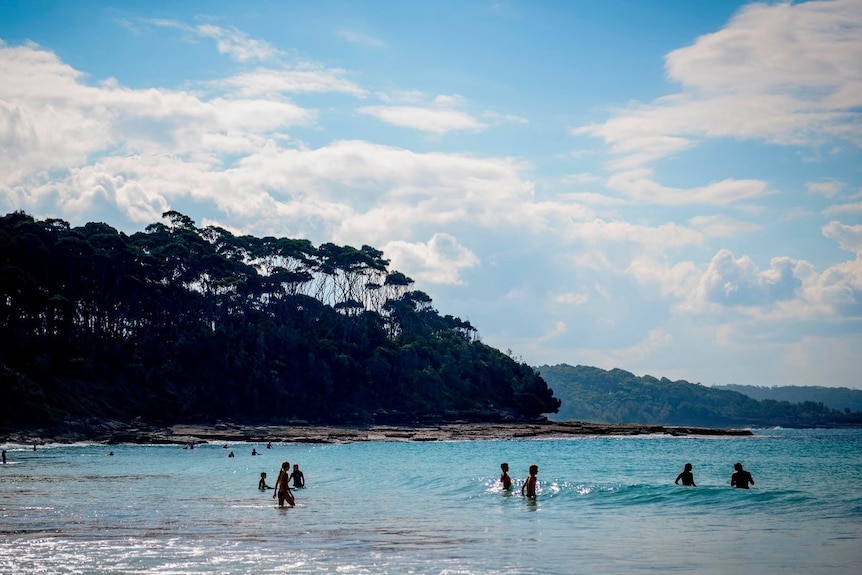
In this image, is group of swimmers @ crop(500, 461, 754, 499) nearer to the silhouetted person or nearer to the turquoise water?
the silhouetted person

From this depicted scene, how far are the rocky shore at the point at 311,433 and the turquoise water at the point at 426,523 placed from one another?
3148cm

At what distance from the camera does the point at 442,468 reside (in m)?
49.5

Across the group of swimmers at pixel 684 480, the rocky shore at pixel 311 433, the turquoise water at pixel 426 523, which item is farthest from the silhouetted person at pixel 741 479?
the rocky shore at pixel 311 433

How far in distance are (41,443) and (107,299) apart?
2982 centimetres

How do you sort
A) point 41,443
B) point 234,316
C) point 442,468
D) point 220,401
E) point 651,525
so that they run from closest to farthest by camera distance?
point 651,525 → point 442,468 → point 41,443 → point 220,401 → point 234,316

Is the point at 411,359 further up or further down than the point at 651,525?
further up

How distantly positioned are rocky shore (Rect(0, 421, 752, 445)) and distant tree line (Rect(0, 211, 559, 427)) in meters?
3.59

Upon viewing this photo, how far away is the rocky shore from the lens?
76312mm

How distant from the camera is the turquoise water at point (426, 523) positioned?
16.9m

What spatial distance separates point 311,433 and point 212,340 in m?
24.4

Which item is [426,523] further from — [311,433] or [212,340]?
[212,340]

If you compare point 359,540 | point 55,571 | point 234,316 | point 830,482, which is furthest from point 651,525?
point 234,316

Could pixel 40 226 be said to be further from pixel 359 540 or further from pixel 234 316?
pixel 359 540

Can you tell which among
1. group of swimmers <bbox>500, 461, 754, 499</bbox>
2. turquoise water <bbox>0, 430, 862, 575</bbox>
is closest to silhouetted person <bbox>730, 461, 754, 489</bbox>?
group of swimmers <bbox>500, 461, 754, 499</bbox>
